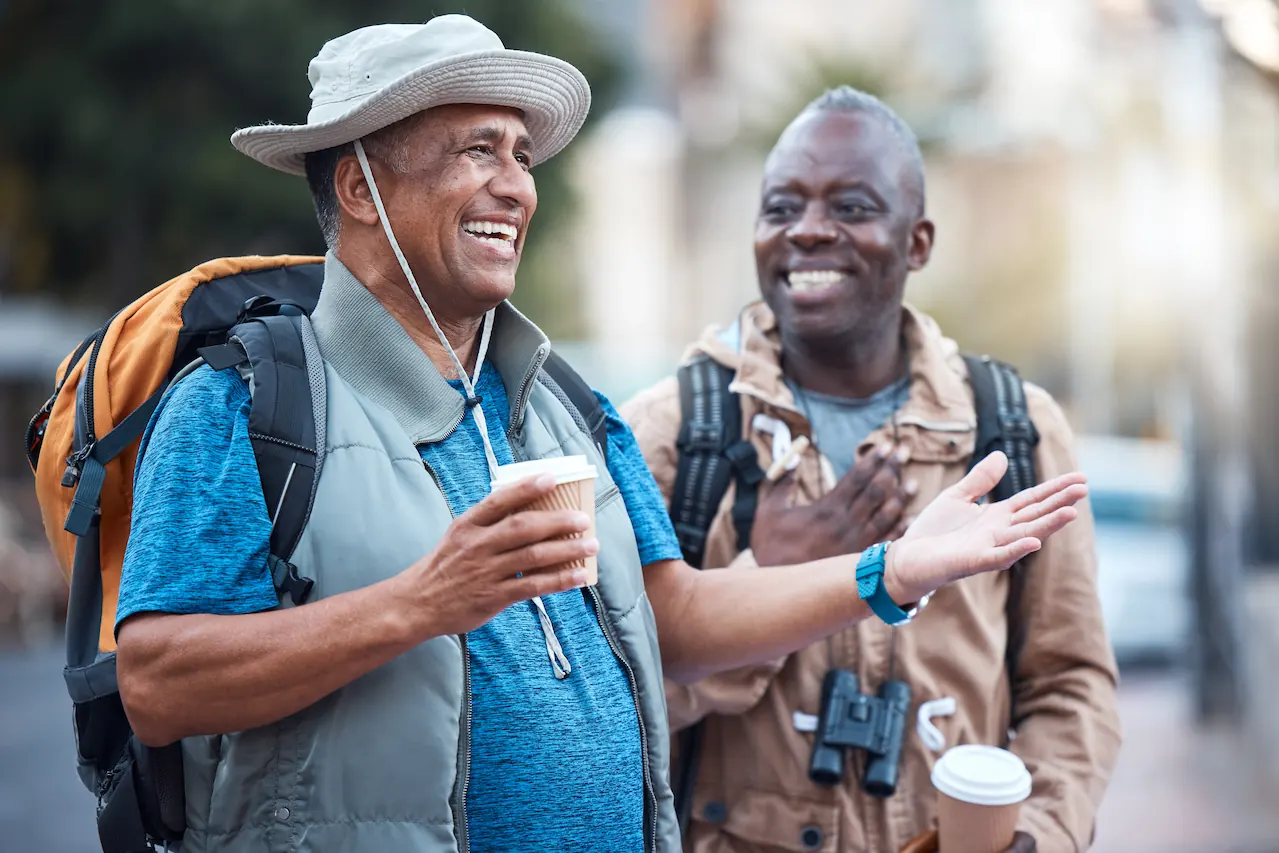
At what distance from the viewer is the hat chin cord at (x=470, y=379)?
2443 millimetres

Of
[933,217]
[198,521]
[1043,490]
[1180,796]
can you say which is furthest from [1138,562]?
[198,521]

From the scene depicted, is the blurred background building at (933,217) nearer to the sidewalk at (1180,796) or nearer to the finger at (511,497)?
the sidewalk at (1180,796)

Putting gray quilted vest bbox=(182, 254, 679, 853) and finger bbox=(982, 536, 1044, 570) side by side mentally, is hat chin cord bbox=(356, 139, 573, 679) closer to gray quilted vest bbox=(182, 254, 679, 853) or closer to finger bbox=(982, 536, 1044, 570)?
gray quilted vest bbox=(182, 254, 679, 853)

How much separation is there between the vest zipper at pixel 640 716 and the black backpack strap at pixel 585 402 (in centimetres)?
37

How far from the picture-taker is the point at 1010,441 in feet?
11.0

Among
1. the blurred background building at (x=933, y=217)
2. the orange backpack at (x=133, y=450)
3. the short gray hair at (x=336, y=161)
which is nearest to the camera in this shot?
the orange backpack at (x=133, y=450)

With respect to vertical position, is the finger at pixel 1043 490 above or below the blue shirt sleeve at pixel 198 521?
below

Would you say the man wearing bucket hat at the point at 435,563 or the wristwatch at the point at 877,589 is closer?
the man wearing bucket hat at the point at 435,563

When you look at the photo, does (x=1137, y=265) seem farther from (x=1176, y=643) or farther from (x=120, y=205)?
(x=120, y=205)

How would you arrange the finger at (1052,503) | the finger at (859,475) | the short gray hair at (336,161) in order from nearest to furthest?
the short gray hair at (336,161) → the finger at (1052,503) → the finger at (859,475)

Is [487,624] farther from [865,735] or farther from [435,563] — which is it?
[865,735]

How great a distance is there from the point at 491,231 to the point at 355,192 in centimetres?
26

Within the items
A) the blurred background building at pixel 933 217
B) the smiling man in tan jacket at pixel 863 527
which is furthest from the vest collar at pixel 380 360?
the blurred background building at pixel 933 217

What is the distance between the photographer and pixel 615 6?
161 ft
